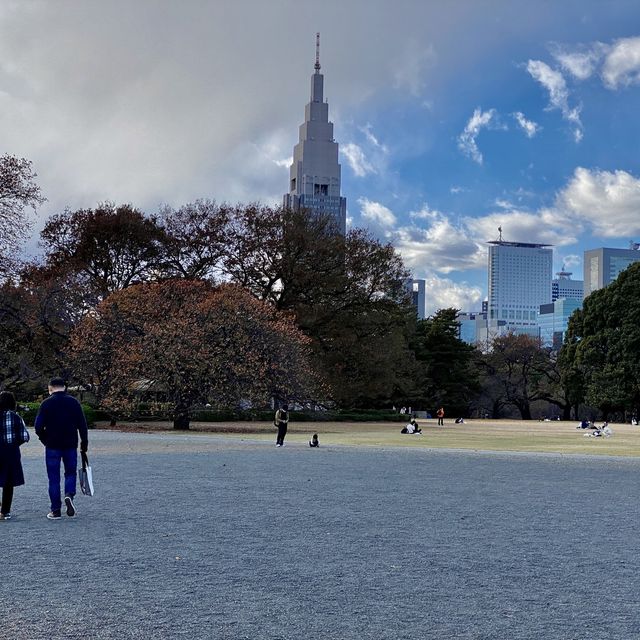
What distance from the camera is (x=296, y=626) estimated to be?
5.09 m

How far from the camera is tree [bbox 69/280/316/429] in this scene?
107 ft

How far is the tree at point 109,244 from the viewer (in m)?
48.2

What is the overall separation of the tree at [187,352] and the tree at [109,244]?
489 inches

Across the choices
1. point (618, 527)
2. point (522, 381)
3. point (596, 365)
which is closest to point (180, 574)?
point (618, 527)

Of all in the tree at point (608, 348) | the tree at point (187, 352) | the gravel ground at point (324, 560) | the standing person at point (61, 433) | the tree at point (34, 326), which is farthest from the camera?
the tree at point (608, 348)

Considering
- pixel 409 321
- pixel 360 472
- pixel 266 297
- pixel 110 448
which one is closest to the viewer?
pixel 360 472

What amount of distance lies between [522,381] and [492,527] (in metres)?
70.6

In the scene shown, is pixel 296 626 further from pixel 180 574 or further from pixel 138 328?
pixel 138 328

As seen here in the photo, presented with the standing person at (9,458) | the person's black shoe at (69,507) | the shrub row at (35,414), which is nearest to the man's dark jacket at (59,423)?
the standing person at (9,458)

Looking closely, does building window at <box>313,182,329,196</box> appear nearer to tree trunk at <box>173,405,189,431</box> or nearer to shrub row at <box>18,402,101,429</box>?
shrub row at <box>18,402,101,429</box>

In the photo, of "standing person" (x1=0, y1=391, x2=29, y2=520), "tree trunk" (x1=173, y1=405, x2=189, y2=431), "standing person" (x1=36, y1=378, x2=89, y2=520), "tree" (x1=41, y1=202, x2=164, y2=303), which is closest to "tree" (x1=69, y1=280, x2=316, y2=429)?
"tree trunk" (x1=173, y1=405, x2=189, y2=431)

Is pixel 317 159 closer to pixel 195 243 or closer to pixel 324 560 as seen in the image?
pixel 195 243

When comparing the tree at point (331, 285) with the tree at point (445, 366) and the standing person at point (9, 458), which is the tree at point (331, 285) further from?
the standing person at point (9, 458)

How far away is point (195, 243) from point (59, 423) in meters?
41.2
